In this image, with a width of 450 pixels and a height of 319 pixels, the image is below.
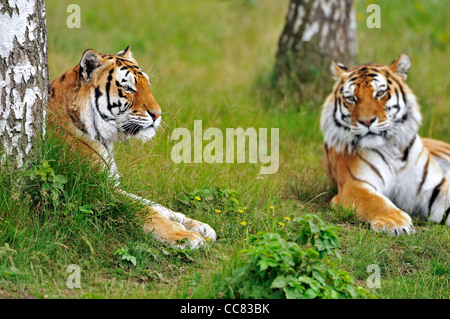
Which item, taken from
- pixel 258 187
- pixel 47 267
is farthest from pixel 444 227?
pixel 47 267

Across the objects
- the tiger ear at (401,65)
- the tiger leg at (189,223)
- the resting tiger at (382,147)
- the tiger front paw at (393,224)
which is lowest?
the tiger front paw at (393,224)

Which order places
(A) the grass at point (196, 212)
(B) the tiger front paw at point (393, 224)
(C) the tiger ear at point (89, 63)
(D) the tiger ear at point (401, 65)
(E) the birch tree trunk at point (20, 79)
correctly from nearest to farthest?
(A) the grass at point (196, 212)
(E) the birch tree trunk at point (20, 79)
(C) the tiger ear at point (89, 63)
(B) the tiger front paw at point (393, 224)
(D) the tiger ear at point (401, 65)

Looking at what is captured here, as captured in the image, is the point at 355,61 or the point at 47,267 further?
the point at 355,61

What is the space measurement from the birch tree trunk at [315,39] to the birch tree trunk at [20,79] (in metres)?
4.31

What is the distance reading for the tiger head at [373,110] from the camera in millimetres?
5355

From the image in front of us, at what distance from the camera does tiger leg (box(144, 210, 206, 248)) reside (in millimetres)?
4199

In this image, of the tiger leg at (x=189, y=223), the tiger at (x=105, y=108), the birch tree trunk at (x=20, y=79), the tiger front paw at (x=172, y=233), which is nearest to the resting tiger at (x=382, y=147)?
the tiger leg at (x=189, y=223)

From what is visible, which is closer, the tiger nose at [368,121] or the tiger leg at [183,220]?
the tiger leg at [183,220]

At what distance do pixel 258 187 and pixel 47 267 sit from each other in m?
1.94

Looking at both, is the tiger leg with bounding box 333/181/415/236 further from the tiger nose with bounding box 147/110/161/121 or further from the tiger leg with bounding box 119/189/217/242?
the tiger nose with bounding box 147/110/161/121

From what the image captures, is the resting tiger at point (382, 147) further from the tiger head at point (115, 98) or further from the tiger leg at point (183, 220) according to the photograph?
the tiger head at point (115, 98)

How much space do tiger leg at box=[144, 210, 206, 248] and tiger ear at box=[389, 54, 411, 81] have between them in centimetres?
259

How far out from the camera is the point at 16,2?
13.6 ft
